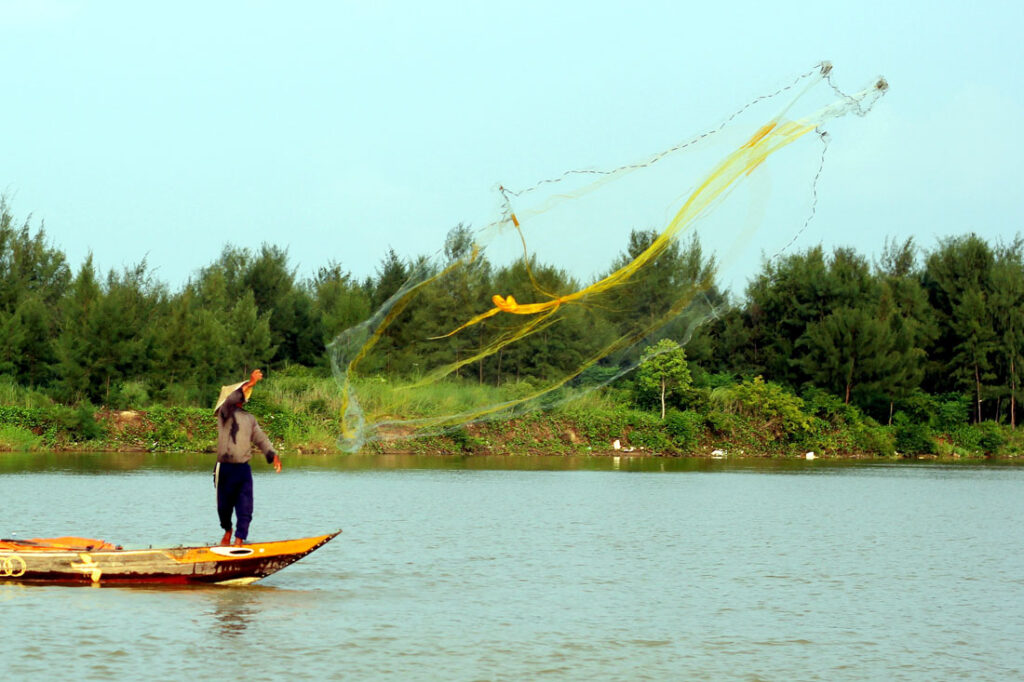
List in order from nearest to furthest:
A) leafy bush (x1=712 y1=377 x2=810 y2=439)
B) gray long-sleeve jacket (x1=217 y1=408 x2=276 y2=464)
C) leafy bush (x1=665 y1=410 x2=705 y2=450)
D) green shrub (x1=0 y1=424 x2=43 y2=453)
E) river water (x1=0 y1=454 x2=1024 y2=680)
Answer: river water (x1=0 y1=454 x2=1024 y2=680)
gray long-sleeve jacket (x1=217 y1=408 x2=276 y2=464)
green shrub (x1=0 y1=424 x2=43 y2=453)
leafy bush (x1=665 y1=410 x2=705 y2=450)
leafy bush (x1=712 y1=377 x2=810 y2=439)

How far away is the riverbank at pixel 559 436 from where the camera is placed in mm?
46312

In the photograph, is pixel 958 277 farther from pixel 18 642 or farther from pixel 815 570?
pixel 18 642

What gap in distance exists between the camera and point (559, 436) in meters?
54.4

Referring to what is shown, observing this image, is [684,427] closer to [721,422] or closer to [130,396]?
[721,422]

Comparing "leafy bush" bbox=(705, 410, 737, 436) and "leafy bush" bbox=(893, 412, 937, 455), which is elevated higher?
"leafy bush" bbox=(705, 410, 737, 436)

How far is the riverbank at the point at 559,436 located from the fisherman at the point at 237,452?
2658 cm

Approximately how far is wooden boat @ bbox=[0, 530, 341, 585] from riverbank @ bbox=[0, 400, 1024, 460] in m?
26.7

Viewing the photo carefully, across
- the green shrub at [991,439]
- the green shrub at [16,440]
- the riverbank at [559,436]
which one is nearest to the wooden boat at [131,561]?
the riverbank at [559,436]

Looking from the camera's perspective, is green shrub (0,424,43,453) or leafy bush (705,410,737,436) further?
leafy bush (705,410,737,436)

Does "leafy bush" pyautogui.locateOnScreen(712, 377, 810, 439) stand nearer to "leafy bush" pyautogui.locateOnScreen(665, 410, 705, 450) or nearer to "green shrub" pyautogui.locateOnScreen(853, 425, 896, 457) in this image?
"leafy bush" pyautogui.locateOnScreen(665, 410, 705, 450)

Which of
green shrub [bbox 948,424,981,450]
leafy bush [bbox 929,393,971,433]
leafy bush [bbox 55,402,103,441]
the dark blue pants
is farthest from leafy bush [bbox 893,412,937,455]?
the dark blue pants

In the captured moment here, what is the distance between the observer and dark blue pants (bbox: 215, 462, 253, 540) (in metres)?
15.0

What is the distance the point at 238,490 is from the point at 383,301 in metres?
48.5

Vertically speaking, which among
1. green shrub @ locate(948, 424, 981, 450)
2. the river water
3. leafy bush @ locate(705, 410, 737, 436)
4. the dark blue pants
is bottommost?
the river water
